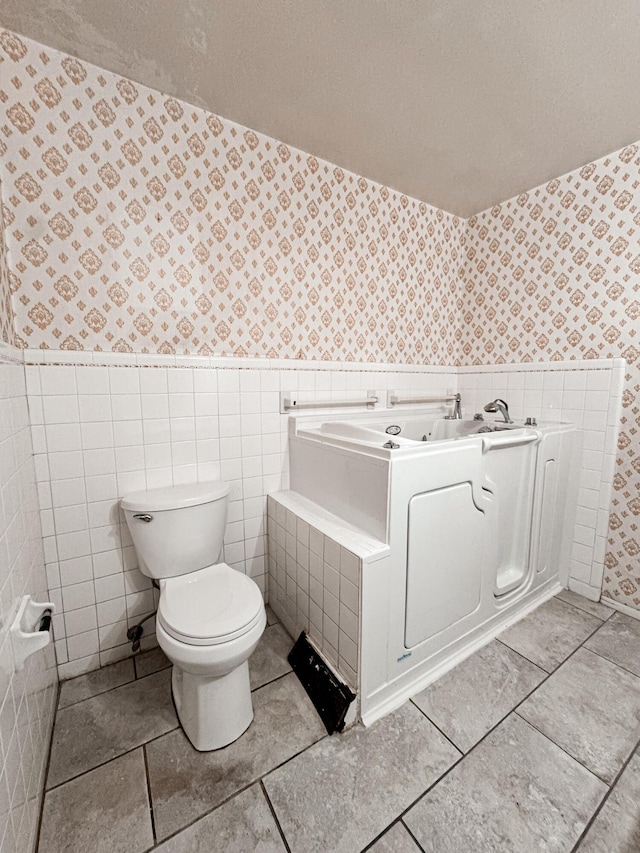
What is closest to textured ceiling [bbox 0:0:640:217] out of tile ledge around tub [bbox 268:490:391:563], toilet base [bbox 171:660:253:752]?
tile ledge around tub [bbox 268:490:391:563]

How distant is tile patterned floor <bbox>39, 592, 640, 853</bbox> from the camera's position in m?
1.00

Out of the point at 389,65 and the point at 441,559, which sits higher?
the point at 389,65

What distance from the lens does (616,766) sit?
1.19 meters

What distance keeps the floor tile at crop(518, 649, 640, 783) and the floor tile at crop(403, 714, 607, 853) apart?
0.22 feet

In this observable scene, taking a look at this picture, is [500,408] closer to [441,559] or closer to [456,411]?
[456,411]

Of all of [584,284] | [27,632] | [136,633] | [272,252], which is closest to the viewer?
[27,632]

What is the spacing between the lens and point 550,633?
180 centimetres

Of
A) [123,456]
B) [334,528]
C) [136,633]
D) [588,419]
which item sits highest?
[588,419]

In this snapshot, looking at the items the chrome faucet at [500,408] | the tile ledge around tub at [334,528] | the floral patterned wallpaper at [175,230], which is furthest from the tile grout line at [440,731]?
the floral patterned wallpaper at [175,230]

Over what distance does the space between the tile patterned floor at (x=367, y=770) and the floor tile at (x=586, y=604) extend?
0.36 meters

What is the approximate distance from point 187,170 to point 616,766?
2.77m

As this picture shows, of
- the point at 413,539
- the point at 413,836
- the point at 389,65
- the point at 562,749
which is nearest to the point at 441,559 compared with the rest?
the point at 413,539

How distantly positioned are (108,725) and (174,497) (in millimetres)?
833

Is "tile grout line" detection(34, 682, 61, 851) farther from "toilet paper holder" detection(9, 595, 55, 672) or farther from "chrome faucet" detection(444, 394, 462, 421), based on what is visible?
"chrome faucet" detection(444, 394, 462, 421)
